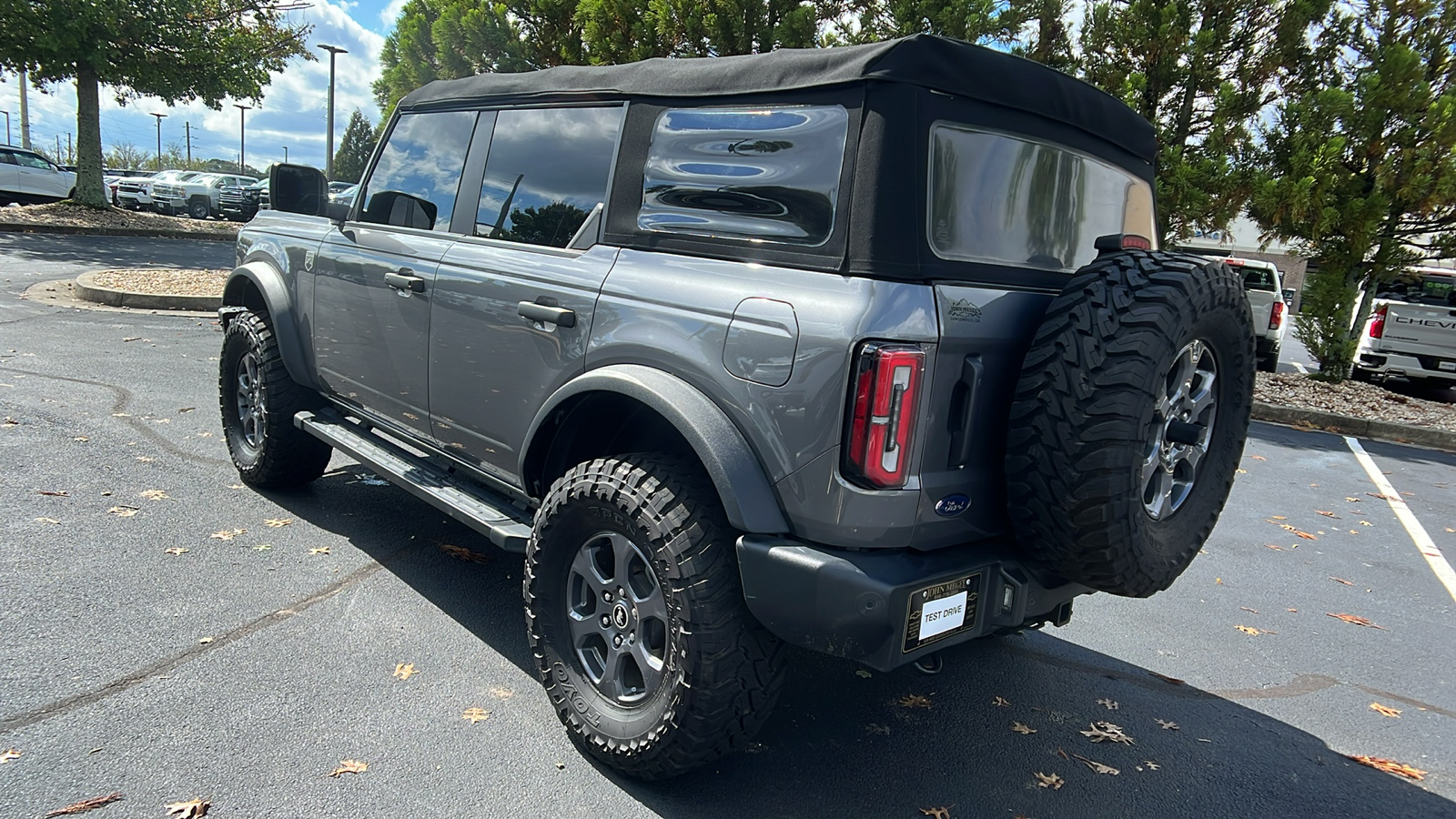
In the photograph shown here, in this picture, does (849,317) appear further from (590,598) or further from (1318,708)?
(1318,708)

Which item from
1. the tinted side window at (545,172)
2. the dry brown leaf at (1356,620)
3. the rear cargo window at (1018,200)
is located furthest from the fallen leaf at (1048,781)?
the dry brown leaf at (1356,620)

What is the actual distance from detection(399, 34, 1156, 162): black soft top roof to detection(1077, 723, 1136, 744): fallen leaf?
2098 mm

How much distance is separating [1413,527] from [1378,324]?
25.4 ft

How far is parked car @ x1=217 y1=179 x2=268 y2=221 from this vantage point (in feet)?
97.9

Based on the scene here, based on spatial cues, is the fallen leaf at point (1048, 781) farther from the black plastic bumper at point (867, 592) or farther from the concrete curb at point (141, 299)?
the concrete curb at point (141, 299)

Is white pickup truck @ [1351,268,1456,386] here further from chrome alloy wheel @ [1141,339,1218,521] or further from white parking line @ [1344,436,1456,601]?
chrome alloy wheel @ [1141,339,1218,521]

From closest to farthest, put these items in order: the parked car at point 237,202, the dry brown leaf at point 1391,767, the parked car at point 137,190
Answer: the dry brown leaf at point 1391,767, the parked car at point 237,202, the parked car at point 137,190

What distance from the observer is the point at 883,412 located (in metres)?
2.32

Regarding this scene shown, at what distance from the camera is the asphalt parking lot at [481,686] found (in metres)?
2.72

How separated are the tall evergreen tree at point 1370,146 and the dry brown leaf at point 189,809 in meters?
11.4

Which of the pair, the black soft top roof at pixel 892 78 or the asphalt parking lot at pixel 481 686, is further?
the asphalt parking lot at pixel 481 686

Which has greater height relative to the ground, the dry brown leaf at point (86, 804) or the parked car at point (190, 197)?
the parked car at point (190, 197)

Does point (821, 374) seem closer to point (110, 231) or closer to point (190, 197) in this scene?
point (110, 231)

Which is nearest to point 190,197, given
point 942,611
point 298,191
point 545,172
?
point 298,191
